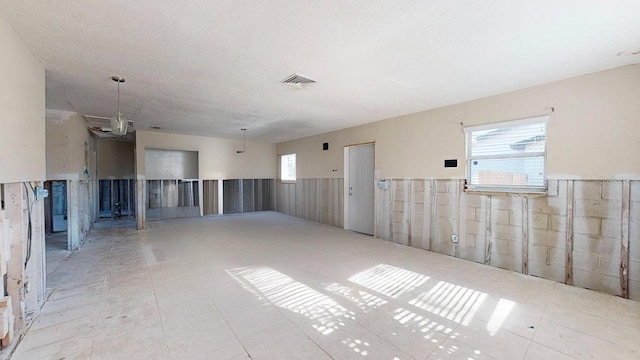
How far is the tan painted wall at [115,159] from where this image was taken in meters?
8.30

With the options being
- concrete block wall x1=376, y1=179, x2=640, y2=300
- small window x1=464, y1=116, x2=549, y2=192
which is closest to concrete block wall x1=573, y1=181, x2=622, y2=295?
concrete block wall x1=376, y1=179, x2=640, y2=300

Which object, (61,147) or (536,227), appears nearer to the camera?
(536,227)

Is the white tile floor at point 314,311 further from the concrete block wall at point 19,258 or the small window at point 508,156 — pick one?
the small window at point 508,156

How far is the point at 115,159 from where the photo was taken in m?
8.48

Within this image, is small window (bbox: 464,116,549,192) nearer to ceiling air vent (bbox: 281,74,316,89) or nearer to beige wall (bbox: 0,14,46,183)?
ceiling air vent (bbox: 281,74,316,89)

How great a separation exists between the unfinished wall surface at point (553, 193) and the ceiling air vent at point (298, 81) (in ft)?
7.86

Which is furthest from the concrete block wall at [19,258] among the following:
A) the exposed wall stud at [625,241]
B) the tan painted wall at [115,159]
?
the tan painted wall at [115,159]

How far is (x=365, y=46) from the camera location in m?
2.39

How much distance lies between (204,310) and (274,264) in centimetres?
139

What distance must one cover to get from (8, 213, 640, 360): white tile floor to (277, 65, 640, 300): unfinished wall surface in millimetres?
345

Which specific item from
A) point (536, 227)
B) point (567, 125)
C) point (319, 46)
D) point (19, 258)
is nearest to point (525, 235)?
point (536, 227)

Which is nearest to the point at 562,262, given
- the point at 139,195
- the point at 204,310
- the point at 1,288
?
the point at 204,310

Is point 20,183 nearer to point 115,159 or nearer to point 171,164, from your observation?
point 171,164

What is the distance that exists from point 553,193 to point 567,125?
33.3 inches
